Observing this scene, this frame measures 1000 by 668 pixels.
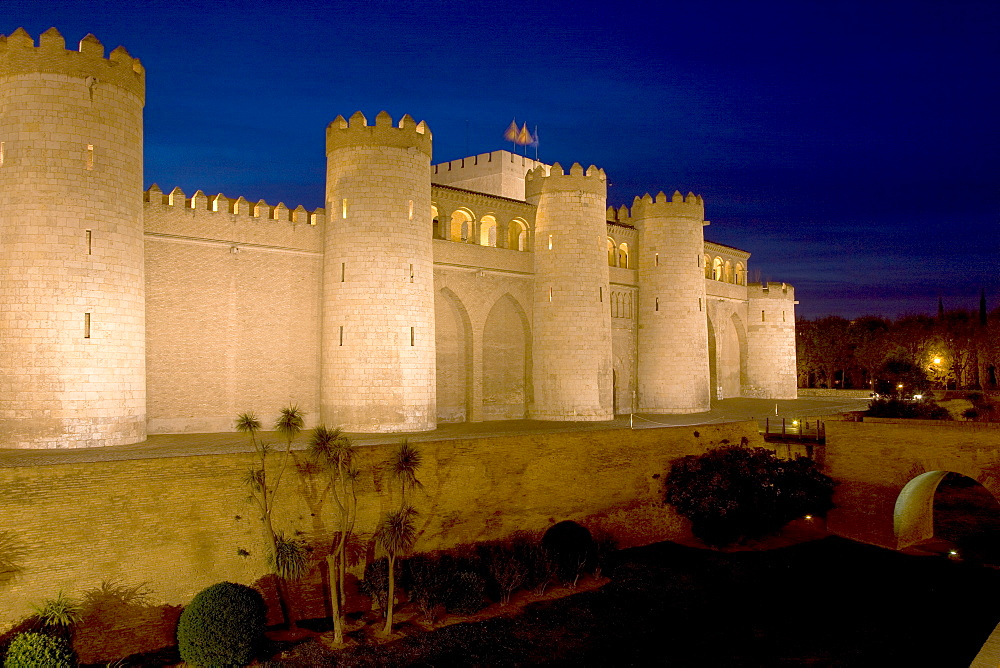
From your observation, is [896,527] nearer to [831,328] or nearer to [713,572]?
[713,572]

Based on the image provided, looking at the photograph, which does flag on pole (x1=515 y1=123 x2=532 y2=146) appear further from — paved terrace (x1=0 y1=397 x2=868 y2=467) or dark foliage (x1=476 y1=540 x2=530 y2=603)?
dark foliage (x1=476 y1=540 x2=530 y2=603)

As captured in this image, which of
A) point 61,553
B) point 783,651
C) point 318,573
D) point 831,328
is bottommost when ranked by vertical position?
point 783,651

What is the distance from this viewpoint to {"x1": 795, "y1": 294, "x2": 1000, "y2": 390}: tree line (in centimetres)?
5044

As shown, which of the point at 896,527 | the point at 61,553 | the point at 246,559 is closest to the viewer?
the point at 61,553

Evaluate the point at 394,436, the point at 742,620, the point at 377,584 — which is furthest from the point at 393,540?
the point at 742,620

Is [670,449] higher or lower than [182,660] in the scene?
higher

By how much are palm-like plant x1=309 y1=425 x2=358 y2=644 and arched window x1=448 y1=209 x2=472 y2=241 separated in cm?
1219

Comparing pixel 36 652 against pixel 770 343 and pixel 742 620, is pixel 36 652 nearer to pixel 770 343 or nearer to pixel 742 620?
pixel 742 620

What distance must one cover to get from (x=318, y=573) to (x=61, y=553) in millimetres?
4631

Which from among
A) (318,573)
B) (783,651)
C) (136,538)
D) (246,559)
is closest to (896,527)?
(783,651)

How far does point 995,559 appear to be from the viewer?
2012 cm

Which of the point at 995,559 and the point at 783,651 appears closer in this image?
the point at 783,651

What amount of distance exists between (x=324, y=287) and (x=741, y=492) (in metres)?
12.6

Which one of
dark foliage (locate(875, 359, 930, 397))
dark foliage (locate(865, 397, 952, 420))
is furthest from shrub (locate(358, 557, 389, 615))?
dark foliage (locate(875, 359, 930, 397))
